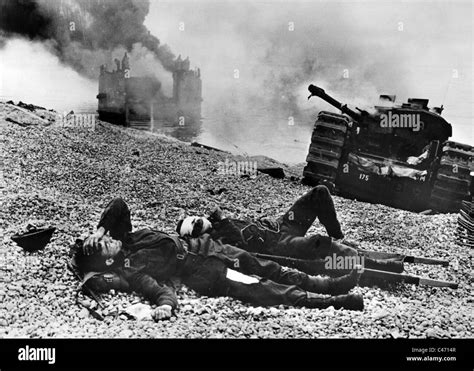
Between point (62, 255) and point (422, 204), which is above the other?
point (422, 204)

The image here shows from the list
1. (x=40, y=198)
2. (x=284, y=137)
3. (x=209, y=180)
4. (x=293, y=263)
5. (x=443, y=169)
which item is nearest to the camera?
(x=293, y=263)

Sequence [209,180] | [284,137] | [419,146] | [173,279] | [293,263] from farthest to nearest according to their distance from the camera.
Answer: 1. [284,137]
2. [419,146]
3. [209,180]
4. [293,263]
5. [173,279]

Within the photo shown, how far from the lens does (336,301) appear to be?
9.99ft

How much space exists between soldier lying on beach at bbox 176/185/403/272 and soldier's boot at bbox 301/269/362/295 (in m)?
0.23

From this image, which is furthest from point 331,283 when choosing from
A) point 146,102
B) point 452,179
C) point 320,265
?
point 146,102

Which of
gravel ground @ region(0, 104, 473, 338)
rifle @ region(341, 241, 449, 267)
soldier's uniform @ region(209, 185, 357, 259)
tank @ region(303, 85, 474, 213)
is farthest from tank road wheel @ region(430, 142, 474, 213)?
soldier's uniform @ region(209, 185, 357, 259)

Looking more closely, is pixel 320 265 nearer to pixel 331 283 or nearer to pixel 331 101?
pixel 331 283

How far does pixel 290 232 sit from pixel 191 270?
36.5 inches

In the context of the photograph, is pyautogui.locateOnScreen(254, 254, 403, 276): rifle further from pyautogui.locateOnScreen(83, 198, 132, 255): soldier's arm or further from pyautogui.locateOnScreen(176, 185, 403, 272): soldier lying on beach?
pyautogui.locateOnScreen(83, 198, 132, 255): soldier's arm
